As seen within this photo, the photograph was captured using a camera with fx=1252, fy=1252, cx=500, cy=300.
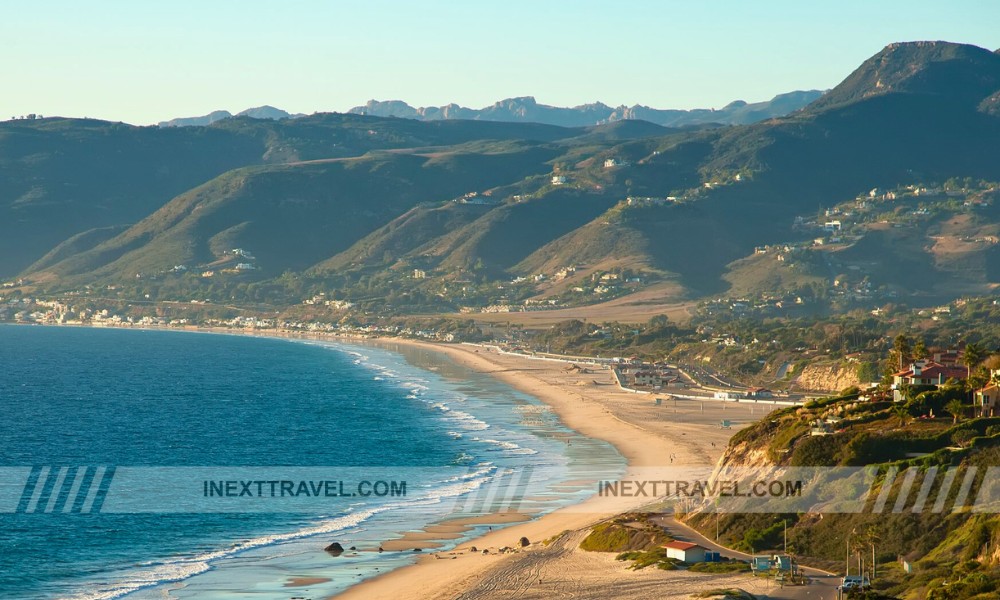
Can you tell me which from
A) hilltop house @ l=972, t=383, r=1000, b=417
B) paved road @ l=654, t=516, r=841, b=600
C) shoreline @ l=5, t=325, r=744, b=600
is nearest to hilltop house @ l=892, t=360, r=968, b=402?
shoreline @ l=5, t=325, r=744, b=600

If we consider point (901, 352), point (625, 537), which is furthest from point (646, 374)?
point (625, 537)

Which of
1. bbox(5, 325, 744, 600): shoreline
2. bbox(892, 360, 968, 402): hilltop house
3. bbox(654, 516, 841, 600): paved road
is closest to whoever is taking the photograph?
bbox(654, 516, 841, 600): paved road

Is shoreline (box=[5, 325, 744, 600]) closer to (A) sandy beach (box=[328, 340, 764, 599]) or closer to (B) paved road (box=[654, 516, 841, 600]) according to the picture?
(A) sandy beach (box=[328, 340, 764, 599])

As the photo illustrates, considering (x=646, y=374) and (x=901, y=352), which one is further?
(x=646, y=374)

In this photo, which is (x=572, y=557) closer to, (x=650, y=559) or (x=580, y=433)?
(x=650, y=559)

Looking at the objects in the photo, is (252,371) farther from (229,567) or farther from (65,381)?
(229,567)

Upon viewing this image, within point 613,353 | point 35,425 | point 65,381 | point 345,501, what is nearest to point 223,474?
point 345,501
